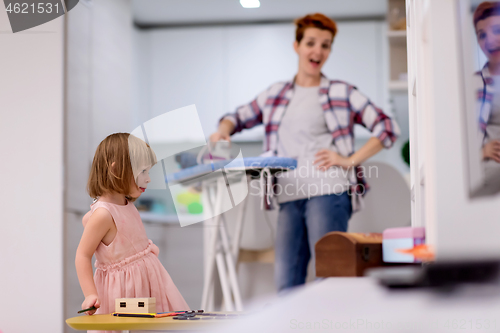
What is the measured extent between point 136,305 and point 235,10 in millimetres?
1535

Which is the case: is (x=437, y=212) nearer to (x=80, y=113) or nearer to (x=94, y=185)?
(x=94, y=185)

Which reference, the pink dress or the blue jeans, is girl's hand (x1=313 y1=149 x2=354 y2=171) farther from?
the pink dress

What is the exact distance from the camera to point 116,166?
98cm

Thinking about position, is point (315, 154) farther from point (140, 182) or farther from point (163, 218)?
point (140, 182)

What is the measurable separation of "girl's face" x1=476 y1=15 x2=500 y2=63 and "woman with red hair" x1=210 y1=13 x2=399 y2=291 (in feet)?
3.72

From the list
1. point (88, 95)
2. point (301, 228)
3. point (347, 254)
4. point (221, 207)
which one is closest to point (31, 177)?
point (88, 95)

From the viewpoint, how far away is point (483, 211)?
0.98ft

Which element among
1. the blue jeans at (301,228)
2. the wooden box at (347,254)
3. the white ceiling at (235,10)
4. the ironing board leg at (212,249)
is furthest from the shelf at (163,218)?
the wooden box at (347,254)

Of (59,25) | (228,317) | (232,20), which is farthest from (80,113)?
(228,317)

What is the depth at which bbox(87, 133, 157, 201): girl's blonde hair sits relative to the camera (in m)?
0.98

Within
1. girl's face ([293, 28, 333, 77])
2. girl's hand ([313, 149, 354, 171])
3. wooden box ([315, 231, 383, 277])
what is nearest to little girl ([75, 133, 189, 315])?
wooden box ([315, 231, 383, 277])

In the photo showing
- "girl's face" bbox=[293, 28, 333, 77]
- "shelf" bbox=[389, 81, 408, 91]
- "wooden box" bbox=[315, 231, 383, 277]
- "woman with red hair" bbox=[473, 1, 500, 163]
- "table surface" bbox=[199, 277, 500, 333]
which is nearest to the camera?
"table surface" bbox=[199, 277, 500, 333]

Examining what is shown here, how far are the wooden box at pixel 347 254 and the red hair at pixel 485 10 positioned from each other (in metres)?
0.37

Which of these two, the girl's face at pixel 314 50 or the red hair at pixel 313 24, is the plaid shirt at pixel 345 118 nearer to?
the girl's face at pixel 314 50
